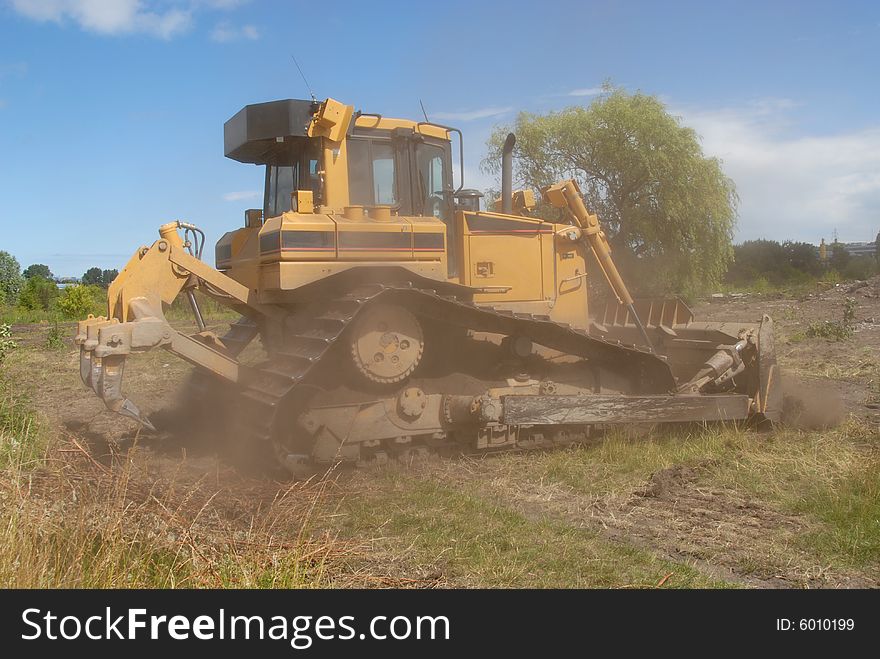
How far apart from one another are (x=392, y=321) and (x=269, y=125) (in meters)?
2.36

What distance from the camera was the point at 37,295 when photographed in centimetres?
3584

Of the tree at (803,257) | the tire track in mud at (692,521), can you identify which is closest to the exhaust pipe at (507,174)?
the tire track in mud at (692,521)

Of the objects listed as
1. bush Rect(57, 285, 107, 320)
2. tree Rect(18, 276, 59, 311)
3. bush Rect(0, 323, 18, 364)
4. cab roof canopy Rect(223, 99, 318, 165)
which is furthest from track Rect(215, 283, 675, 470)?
tree Rect(18, 276, 59, 311)

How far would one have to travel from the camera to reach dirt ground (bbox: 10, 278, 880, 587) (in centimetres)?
465

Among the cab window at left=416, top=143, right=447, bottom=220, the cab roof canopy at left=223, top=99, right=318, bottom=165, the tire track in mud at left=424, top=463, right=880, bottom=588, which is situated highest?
the cab roof canopy at left=223, top=99, right=318, bottom=165

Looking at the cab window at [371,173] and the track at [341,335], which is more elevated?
the cab window at [371,173]

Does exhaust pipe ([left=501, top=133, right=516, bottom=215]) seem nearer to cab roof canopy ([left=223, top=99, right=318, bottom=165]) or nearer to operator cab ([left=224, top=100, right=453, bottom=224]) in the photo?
operator cab ([left=224, top=100, right=453, bottom=224])

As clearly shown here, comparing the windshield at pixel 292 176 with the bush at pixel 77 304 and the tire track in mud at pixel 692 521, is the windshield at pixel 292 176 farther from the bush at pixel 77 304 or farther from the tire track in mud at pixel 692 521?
the bush at pixel 77 304

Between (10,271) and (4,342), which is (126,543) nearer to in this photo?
(4,342)

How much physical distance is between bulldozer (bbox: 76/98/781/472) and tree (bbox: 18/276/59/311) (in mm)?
29617

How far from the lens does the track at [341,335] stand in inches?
263

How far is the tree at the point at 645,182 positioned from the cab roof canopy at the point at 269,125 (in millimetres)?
17807

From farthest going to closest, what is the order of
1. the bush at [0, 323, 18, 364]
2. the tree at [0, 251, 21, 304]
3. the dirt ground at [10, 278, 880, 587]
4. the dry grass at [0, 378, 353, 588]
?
the tree at [0, 251, 21, 304] < the bush at [0, 323, 18, 364] < the dirt ground at [10, 278, 880, 587] < the dry grass at [0, 378, 353, 588]
